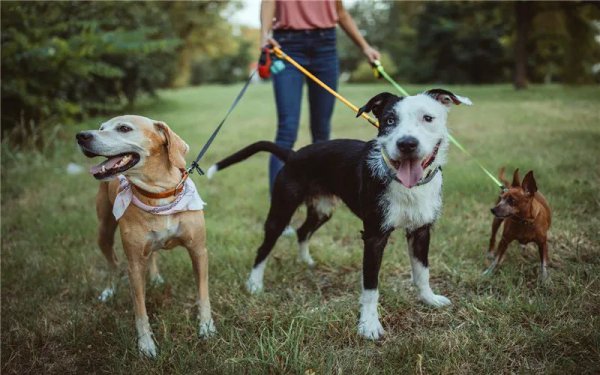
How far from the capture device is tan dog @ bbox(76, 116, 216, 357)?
2.68 metres

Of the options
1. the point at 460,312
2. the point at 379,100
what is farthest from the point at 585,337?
the point at 379,100

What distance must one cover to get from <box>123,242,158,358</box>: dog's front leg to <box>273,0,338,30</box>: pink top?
8.02 feet

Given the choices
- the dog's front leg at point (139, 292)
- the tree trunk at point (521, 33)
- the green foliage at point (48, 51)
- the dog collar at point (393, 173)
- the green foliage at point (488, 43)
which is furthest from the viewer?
the tree trunk at point (521, 33)

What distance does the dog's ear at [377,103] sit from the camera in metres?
2.79

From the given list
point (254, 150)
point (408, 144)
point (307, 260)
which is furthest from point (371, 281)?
point (254, 150)

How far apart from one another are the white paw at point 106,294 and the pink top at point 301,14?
2608 mm

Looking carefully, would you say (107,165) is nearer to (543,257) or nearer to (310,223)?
(310,223)

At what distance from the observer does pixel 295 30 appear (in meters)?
4.24

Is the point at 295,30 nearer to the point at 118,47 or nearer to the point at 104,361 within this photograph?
Result: the point at 104,361

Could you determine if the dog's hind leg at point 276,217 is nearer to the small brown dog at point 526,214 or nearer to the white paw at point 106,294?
the white paw at point 106,294

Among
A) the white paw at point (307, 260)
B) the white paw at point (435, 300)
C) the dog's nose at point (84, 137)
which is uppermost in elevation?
the dog's nose at point (84, 137)

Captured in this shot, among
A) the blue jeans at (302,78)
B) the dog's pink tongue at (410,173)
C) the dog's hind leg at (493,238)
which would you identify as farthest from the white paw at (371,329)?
the blue jeans at (302,78)

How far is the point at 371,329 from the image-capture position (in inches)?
109

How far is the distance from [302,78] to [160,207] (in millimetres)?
2118
